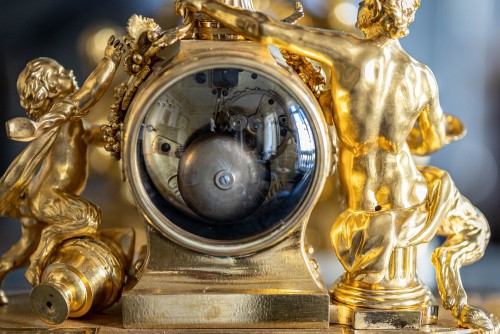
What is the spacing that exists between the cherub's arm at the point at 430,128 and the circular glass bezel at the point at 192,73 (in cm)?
16

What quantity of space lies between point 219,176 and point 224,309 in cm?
17

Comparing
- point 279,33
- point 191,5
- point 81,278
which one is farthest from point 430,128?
point 81,278

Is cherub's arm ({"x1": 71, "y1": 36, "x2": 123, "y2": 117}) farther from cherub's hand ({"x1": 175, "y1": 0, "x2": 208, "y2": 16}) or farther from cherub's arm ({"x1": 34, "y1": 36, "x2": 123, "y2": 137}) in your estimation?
cherub's hand ({"x1": 175, "y1": 0, "x2": 208, "y2": 16})

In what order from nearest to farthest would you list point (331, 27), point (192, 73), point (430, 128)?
point (192, 73), point (430, 128), point (331, 27)

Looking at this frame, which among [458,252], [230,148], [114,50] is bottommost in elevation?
[458,252]

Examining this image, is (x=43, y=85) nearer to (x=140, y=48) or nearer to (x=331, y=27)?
(x=140, y=48)

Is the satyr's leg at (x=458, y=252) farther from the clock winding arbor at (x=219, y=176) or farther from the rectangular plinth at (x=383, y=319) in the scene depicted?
the clock winding arbor at (x=219, y=176)

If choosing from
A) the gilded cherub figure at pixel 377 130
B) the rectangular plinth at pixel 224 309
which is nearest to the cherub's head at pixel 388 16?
the gilded cherub figure at pixel 377 130

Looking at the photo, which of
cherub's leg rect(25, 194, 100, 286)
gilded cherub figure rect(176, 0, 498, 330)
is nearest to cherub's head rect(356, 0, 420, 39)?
gilded cherub figure rect(176, 0, 498, 330)

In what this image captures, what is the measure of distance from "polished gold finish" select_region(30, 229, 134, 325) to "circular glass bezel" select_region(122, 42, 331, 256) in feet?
0.35

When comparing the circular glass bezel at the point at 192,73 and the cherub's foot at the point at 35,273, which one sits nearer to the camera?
the circular glass bezel at the point at 192,73

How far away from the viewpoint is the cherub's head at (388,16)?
1.06 meters

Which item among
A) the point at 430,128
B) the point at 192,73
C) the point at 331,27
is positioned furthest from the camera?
the point at 331,27

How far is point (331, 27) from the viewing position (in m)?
1.61
